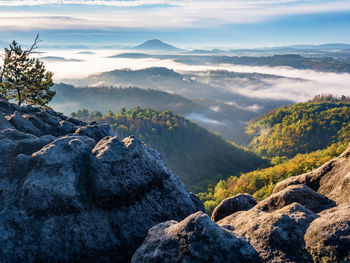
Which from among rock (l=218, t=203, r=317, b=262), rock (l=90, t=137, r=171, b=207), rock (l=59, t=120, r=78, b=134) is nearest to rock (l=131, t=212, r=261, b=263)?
rock (l=218, t=203, r=317, b=262)

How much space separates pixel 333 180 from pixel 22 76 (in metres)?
49.9

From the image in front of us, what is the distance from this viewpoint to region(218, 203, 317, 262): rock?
12836 millimetres

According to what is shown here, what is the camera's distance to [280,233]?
44.9 ft

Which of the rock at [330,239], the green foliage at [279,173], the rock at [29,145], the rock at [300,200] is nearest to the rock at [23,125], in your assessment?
the rock at [29,145]

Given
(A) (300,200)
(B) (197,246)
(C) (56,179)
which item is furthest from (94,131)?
(A) (300,200)

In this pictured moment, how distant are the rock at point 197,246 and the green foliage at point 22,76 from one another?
40.1m

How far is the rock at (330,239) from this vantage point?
12.1 metres

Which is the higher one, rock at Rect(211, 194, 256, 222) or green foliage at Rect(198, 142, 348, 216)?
rock at Rect(211, 194, 256, 222)

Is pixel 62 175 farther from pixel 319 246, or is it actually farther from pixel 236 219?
pixel 319 246

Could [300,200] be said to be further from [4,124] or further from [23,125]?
[4,124]

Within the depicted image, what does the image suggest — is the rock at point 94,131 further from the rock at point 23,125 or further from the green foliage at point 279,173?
the green foliage at point 279,173

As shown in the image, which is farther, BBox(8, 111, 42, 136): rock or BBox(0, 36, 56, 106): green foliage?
BBox(0, 36, 56, 106): green foliage

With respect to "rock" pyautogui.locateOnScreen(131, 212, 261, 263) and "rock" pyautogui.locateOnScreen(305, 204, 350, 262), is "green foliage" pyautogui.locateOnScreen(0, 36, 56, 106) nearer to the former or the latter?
"rock" pyautogui.locateOnScreen(131, 212, 261, 263)

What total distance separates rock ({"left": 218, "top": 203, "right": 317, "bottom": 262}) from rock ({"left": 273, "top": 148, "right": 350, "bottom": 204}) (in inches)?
199
